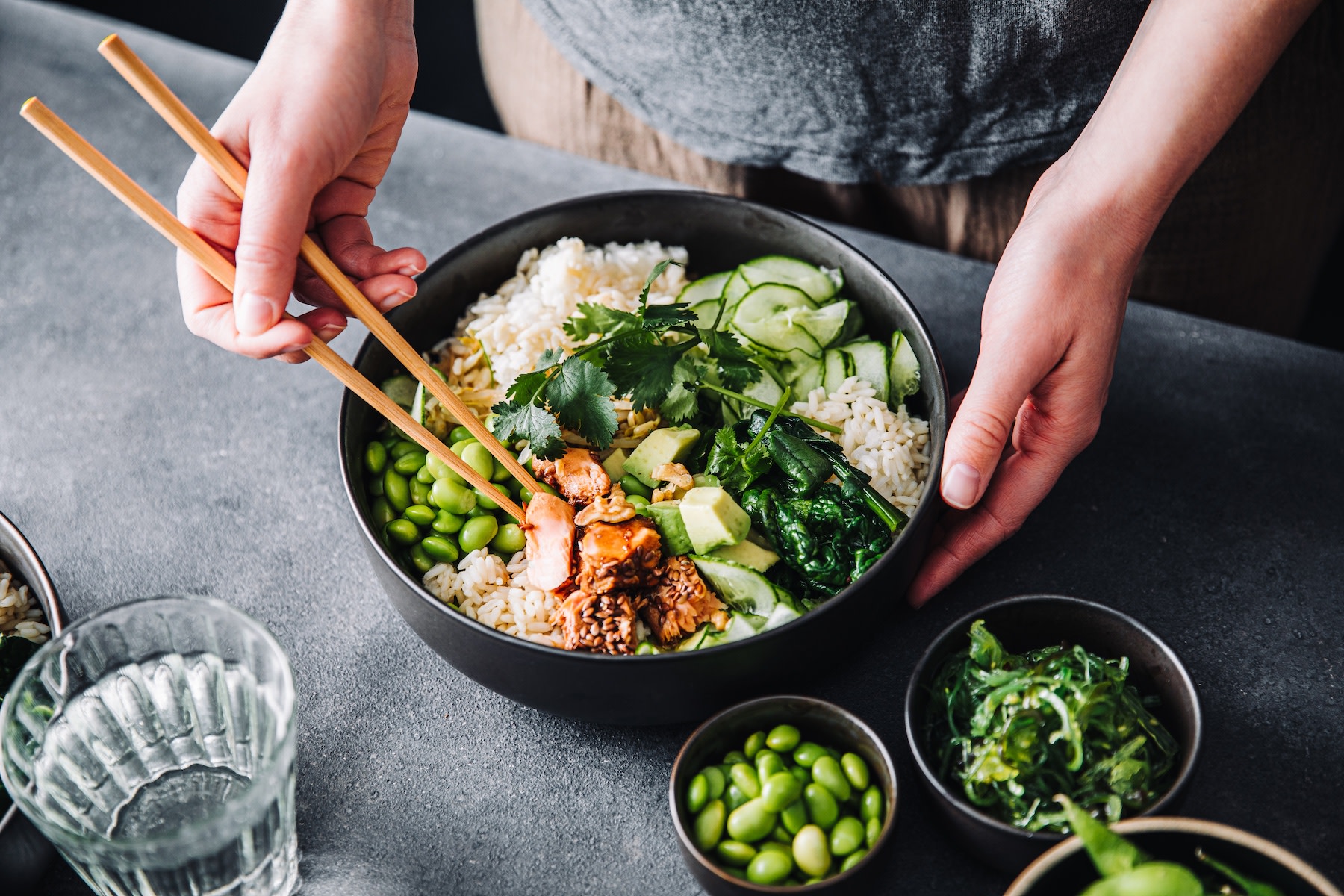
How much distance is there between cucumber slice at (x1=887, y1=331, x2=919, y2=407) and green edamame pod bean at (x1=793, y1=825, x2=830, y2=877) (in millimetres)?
779

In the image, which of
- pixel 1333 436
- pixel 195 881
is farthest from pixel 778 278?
pixel 195 881

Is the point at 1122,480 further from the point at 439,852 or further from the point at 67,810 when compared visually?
the point at 67,810

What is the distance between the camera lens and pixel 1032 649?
1440 millimetres

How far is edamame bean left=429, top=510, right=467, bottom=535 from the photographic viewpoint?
165 cm

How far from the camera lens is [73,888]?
1427 millimetres

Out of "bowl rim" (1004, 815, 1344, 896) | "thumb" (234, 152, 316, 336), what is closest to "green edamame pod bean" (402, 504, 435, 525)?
"thumb" (234, 152, 316, 336)

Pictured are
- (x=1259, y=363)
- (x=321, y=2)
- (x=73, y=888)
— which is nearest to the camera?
(x=73, y=888)

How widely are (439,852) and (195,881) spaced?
0.33m

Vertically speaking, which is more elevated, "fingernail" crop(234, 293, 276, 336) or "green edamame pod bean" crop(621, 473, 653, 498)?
"fingernail" crop(234, 293, 276, 336)

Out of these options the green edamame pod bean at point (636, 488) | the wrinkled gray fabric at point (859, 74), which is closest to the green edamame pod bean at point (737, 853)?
the green edamame pod bean at point (636, 488)

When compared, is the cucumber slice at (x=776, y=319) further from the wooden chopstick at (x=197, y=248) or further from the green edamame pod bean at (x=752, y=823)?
the green edamame pod bean at (x=752, y=823)

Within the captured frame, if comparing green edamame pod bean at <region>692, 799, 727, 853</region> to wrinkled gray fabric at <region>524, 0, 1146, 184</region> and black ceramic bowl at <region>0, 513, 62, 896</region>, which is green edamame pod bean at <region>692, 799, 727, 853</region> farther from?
wrinkled gray fabric at <region>524, 0, 1146, 184</region>

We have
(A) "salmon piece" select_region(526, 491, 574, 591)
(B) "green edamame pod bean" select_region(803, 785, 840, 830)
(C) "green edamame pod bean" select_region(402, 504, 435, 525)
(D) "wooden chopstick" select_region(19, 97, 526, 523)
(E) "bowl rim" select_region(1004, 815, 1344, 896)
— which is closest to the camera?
(E) "bowl rim" select_region(1004, 815, 1344, 896)

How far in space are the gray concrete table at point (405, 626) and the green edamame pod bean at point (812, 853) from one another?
19 cm
